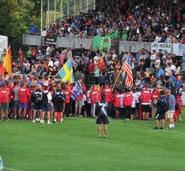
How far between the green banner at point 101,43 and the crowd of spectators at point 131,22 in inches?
49.3

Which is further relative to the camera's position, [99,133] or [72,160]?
[99,133]

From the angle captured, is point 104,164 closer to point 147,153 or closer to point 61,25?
point 147,153

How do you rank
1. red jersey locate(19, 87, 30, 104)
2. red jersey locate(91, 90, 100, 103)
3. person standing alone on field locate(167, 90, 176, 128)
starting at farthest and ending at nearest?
1. red jersey locate(91, 90, 100, 103)
2. red jersey locate(19, 87, 30, 104)
3. person standing alone on field locate(167, 90, 176, 128)

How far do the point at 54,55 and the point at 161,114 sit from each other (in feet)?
56.0

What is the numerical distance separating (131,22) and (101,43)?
2.74 m

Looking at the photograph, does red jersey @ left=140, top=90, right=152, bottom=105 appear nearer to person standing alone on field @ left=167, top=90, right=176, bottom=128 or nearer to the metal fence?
person standing alone on field @ left=167, top=90, right=176, bottom=128

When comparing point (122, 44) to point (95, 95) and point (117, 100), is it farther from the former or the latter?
point (95, 95)

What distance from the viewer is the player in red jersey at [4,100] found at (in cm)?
3303

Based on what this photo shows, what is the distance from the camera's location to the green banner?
4622 centimetres

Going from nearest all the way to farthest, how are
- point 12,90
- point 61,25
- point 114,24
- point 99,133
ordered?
1. point 99,133
2. point 12,90
3. point 114,24
4. point 61,25

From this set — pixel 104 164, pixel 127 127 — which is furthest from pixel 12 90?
pixel 104 164

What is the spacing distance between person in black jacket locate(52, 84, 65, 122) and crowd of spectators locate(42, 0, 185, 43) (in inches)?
450

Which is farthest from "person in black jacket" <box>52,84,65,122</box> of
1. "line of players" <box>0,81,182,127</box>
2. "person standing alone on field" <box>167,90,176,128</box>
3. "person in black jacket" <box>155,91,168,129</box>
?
"person standing alone on field" <box>167,90,176,128</box>

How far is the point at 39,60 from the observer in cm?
4656
